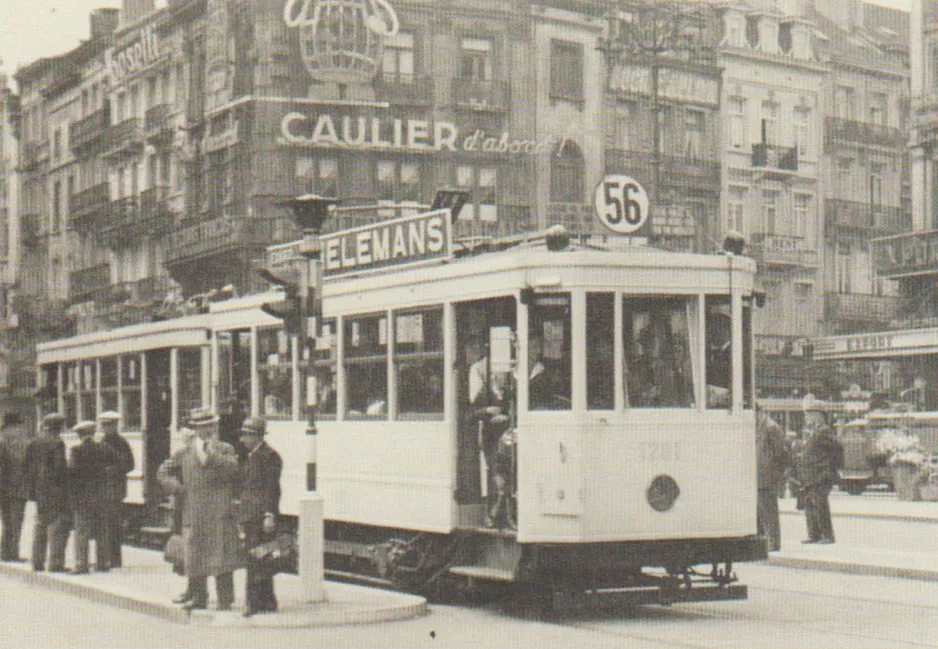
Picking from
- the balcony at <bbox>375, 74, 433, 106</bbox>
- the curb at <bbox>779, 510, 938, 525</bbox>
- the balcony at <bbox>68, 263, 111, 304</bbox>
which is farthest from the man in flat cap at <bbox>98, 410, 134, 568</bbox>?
the balcony at <bbox>68, 263, 111, 304</bbox>

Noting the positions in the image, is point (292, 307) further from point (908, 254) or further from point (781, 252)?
point (781, 252)

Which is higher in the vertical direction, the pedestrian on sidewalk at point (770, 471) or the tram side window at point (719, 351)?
the tram side window at point (719, 351)

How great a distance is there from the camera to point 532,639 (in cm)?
1298

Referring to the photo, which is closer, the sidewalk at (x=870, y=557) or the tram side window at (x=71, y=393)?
the sidewalk at (x=870, y=557)

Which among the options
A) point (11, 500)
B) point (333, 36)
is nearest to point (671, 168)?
point (333, 36)

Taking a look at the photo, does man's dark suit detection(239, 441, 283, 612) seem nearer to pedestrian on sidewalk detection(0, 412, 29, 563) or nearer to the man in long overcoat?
the man in long overcoat

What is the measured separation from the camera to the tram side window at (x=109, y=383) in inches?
963

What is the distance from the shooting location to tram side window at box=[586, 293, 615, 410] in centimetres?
1423

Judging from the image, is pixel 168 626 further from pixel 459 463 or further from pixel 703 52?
pixel 703 52

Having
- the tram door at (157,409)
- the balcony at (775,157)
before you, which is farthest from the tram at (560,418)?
the balcony at (775,157)

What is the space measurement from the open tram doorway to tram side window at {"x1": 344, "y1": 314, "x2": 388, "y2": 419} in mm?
1228

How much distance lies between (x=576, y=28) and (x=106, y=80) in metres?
18.5

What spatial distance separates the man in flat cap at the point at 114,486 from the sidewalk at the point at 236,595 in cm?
26

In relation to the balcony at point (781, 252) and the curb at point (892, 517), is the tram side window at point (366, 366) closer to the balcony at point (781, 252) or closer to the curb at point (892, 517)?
the curb at point (892, 517)
